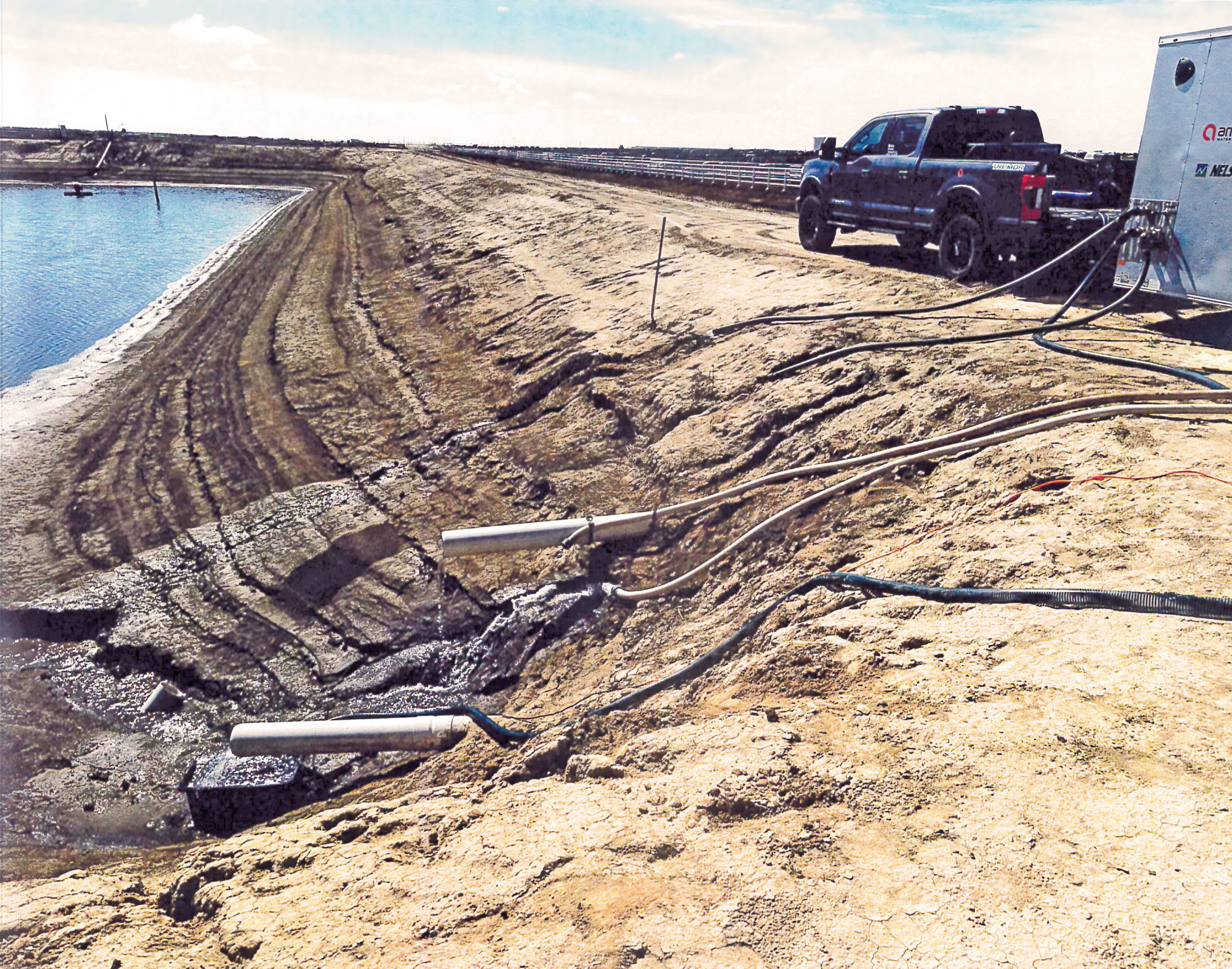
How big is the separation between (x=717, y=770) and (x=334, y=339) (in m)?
17.5

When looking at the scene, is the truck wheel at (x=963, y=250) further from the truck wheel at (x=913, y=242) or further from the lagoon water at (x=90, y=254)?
the lagoon water at (x=90, y=254)

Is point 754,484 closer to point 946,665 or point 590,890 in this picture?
point 946,665

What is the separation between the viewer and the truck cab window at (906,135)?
13422mm

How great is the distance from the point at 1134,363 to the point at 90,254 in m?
42.7

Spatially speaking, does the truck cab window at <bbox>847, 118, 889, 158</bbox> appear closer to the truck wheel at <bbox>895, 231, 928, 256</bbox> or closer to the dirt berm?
the truck wheel at <bbox>895, 231, 928, 256</bbox>

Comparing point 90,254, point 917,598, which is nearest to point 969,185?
point 917,598

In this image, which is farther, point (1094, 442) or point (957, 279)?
point (957, 279)

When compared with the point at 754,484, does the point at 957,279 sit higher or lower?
higher

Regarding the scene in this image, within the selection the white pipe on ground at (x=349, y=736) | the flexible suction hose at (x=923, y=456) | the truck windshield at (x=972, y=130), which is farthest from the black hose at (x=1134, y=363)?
the white pipe on ground at (x=349, y=736)

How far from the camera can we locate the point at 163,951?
14.2 ft

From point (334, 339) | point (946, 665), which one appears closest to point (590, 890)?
point (946, 665)

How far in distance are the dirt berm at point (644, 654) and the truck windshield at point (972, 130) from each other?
88.5 inches

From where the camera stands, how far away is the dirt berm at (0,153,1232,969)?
11.4 ft

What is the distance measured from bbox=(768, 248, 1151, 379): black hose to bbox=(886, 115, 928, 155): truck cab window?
4751 mm
